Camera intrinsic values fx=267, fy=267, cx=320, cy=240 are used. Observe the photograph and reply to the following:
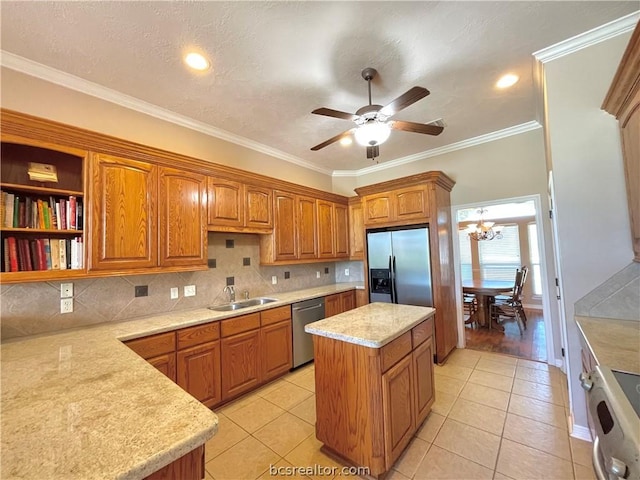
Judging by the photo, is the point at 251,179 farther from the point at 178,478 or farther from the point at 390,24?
the point at 178,478

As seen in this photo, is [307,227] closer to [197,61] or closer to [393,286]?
[393,286]

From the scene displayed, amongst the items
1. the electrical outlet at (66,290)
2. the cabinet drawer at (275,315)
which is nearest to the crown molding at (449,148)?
the cabinet drawer at (275,315)

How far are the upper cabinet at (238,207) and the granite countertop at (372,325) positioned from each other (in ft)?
5.00

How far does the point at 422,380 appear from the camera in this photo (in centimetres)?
207

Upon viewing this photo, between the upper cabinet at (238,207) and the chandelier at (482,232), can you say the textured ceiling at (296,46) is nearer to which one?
the upper cabinet at (238,207)

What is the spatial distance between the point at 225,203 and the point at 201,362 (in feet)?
5.08

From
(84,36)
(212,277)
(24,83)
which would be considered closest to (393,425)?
(212,277)

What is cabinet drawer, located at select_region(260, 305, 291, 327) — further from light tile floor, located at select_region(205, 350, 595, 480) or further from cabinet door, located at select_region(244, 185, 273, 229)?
cabinet door, located at select_region(244, 185, 273, 229)

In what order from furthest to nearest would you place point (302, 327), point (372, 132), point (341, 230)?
point (341, 230) → point (302, 327) → point (372, 132)

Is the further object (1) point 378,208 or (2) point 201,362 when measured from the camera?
(1) point 378,208

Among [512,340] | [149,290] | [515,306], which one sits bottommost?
[512,340]

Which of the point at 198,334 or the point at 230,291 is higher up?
the point at 230,291

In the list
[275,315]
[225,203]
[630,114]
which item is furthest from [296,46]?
[275,315]

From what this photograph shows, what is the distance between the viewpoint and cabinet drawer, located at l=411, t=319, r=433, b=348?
6.49 ft
